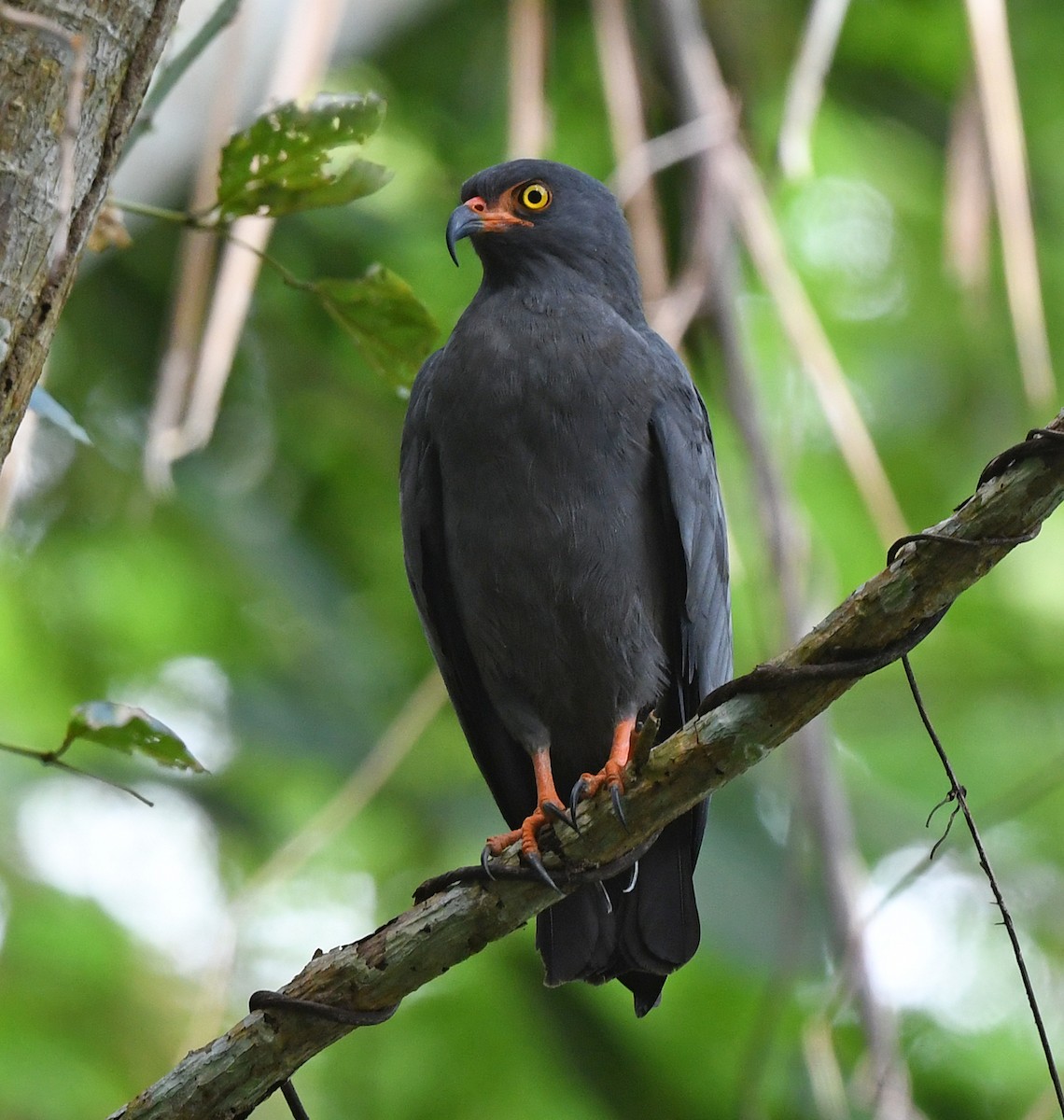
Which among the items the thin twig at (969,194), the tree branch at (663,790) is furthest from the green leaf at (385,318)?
the thin twig at (969,194)

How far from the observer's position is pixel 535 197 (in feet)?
16.4

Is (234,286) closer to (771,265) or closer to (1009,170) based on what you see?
(771,265)

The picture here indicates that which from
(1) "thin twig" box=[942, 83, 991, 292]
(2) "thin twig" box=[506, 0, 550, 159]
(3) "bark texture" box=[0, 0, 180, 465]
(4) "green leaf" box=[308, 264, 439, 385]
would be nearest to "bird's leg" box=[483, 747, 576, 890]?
(4) "green leaf" box=[308, 264, 439, 385]

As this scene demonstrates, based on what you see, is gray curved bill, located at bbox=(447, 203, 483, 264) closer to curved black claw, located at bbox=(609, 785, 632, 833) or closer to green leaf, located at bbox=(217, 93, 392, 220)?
green leaf, located at bbox=(217, 93, 392, 220)

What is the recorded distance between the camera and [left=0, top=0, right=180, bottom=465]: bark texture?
2.51m

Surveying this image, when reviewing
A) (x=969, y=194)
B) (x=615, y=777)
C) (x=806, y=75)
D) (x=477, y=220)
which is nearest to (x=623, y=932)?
(x=615, y=777)

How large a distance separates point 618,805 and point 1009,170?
2525 millimetres

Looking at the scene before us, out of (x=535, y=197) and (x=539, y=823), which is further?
(x=535, y=197)

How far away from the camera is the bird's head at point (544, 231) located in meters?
4.82

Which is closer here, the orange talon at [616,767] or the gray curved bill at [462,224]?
the orange talon at [616,767]

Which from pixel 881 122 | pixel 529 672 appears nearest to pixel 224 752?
pixel 529 672

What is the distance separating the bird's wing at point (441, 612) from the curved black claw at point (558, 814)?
1.10 metres

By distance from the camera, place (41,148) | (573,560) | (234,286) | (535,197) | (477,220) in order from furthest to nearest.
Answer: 1. (535,197)
2. (477,220)
3. (573,560)
4. (234,286)
5. (41,148)

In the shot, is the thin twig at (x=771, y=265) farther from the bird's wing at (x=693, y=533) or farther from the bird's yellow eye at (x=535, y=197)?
the bird's yellow eye at (x=535, y=197)
